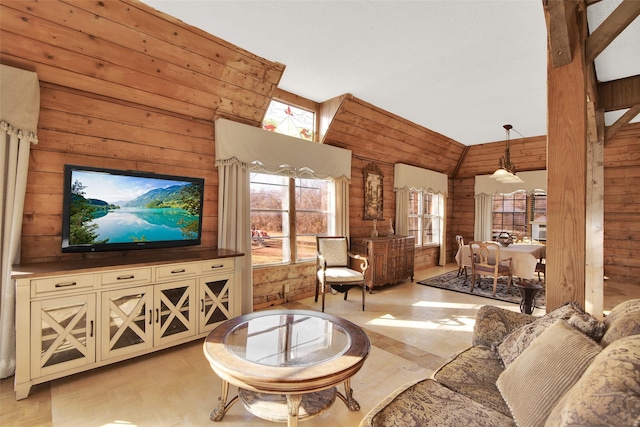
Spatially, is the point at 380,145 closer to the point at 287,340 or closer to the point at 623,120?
the point at 623,120

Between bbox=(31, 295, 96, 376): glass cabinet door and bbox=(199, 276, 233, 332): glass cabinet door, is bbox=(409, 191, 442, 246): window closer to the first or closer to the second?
bbox=(199, 276, 233, 332): glass cabinet door

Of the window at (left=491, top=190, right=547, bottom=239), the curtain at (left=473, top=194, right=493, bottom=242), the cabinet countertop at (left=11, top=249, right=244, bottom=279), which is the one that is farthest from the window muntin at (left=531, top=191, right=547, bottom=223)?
the cabinet countertop at (left=11, top=249, right=244, bottom=279)

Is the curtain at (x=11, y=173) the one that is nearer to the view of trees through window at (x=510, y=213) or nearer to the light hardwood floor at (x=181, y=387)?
the light hardwood floor at (x=181, y=387)

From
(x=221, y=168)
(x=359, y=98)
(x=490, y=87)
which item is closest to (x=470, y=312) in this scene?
(x=490, y=87)

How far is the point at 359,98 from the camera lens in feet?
13.2

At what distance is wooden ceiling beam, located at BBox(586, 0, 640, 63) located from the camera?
5.41 feet

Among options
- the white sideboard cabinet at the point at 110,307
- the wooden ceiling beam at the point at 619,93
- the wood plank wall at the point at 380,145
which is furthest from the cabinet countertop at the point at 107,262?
the wooden ceiling beam at the point at 619,93

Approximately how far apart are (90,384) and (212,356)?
1.26 metres

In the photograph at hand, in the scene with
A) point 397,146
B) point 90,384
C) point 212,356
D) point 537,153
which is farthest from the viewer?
point 537,153

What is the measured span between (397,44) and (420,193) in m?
4.23

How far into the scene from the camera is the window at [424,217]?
21.0 feet

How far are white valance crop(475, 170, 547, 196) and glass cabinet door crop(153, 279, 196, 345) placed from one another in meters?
6.02

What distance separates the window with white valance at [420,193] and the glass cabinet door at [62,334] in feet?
15.6

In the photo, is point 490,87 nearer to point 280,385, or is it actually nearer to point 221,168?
point 221,168
